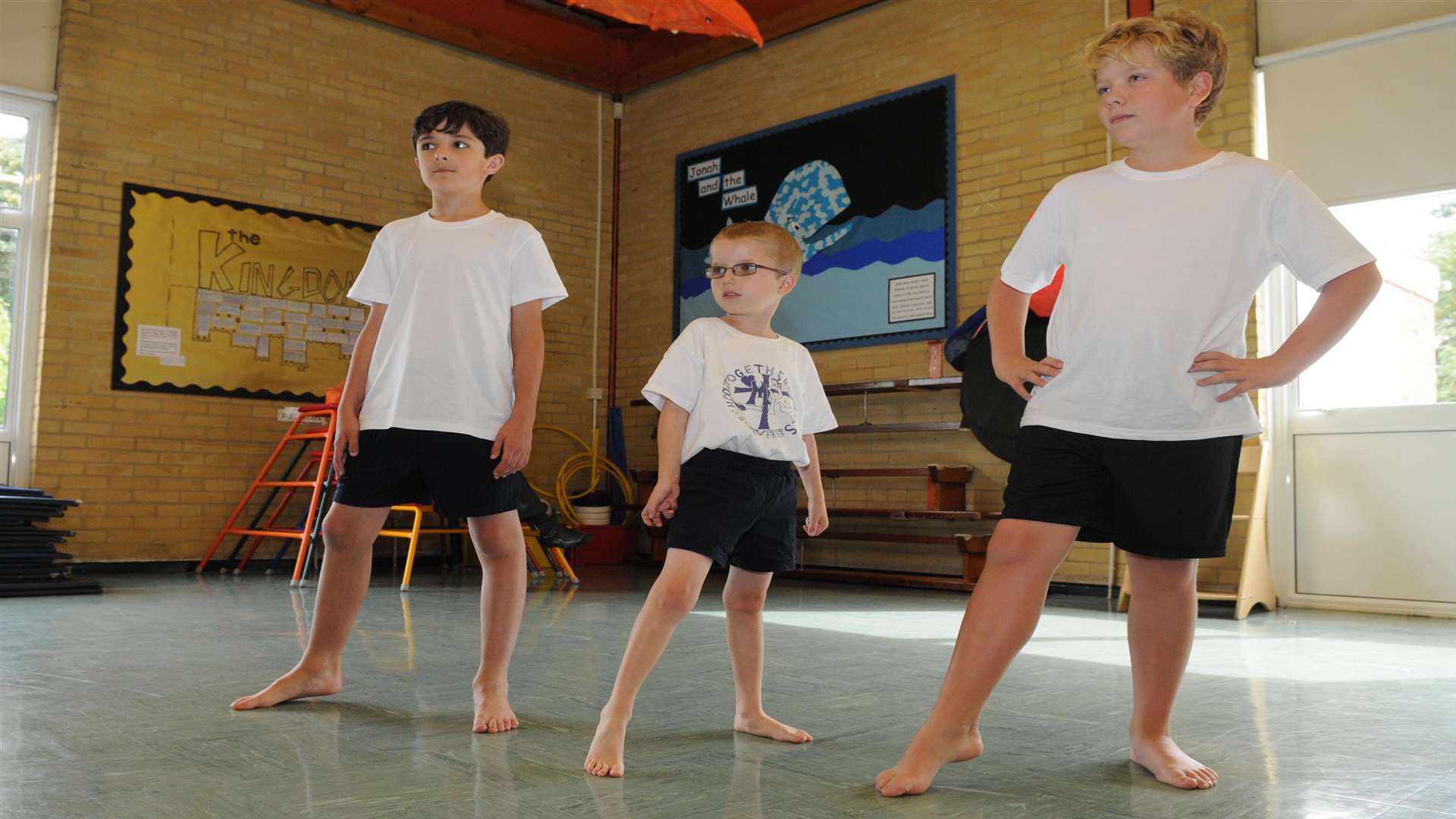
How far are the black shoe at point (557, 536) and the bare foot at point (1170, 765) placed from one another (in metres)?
3.99

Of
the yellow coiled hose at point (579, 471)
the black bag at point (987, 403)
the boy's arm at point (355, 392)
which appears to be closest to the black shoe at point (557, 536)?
the yellow coiled hose at point (579, 471)

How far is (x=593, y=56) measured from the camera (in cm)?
873

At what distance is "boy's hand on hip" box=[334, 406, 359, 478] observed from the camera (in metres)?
2.38

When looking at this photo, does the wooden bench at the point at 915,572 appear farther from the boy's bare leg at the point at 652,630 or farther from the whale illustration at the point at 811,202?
the boy's bare leg at the point at 652,630

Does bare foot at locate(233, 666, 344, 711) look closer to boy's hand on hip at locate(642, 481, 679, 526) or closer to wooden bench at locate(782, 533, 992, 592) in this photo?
boy's hand on hip at locate(642, 481, 679, 526)

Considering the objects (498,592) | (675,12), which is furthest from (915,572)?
(498,592)

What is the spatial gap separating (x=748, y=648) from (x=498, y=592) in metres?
0.56

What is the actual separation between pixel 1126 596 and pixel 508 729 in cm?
389

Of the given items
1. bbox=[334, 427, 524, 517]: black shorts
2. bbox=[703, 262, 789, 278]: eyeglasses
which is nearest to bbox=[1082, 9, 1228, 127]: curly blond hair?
bbox=[703, 262, 789, 278]: eyeglasses

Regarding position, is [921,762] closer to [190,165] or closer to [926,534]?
[926,534]

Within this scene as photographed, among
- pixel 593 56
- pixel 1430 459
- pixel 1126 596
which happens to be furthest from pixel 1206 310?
pixel 593 56

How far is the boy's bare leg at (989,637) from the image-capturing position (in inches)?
71.6

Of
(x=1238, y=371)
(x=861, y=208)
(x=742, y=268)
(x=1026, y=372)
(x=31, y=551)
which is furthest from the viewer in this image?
(x=861, y=208)

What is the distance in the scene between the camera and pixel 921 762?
182 centimetres
